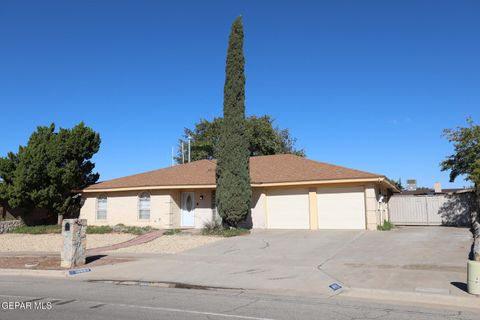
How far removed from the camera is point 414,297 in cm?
880

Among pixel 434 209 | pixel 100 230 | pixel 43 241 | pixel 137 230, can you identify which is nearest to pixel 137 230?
pixel 137 230

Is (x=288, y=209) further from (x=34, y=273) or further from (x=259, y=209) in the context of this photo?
(x=34, y=273)

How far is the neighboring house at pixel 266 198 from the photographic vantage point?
73.9ft

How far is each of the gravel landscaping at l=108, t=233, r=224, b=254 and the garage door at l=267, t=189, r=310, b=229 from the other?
5030 millimetres

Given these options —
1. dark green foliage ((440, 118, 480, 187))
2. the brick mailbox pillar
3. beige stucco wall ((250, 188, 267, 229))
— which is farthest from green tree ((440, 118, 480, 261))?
the brick mailbox pillar

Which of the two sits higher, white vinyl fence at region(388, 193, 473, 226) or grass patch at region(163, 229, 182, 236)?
white vinyl fence at region(388, 193, 473, 226)

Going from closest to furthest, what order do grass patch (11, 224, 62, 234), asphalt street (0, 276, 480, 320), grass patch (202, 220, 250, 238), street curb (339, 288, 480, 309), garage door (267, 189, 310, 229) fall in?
1. asphalt street (0, 276, 480, 320)
2. street curb (339, 288, 480, 309)
3. grass patch (202, 220, 250, 238)
4. garage door (267, 189, 310, 229)
5. grass patch (11, 224, 62, 234)

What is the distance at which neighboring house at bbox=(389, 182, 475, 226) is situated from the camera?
1007 inches

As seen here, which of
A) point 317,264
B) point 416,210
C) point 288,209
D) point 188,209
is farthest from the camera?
point 416,210

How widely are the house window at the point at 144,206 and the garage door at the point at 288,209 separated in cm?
720

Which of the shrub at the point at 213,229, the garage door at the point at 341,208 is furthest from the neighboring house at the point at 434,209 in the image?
the shrub at the point at 213,229

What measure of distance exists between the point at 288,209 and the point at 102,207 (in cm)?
1186

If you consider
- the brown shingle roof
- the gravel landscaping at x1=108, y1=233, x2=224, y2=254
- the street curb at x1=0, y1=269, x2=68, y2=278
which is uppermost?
the brown shingle roof

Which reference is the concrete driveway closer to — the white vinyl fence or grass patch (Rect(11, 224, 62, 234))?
the white vinyl fence
